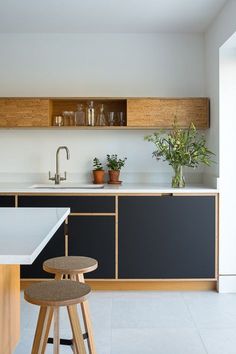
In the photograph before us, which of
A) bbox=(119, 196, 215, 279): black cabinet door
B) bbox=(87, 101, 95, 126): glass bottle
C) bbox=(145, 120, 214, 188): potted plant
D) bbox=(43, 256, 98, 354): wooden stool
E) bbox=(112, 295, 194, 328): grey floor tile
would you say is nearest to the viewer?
bbox=(43, 256, 98, 354): wooden stool

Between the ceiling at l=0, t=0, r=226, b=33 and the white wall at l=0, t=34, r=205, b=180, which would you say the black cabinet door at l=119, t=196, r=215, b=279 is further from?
the ceiling at l=0, t=0, r=226, b=33

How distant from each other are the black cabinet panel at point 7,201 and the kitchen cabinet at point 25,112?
77 centimetres

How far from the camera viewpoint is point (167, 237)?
3883 mm

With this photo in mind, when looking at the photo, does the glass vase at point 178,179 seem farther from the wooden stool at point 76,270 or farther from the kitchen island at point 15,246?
→ the wooden stool at point 76,270

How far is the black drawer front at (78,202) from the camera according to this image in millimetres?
3879

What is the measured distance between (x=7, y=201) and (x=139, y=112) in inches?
59.7

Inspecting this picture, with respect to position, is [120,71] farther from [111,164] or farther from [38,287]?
[38,287]

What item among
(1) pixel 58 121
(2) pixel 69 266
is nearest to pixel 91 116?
Result: (1) pixel 58 121

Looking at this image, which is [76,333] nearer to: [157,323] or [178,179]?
[157,323]

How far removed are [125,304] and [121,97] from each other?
2031 millimetres

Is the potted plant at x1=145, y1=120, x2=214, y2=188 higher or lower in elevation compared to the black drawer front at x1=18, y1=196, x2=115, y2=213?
higher

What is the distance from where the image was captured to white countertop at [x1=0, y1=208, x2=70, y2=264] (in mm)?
1477

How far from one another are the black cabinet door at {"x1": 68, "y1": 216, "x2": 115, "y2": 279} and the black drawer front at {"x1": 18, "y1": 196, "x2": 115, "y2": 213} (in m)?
0.07

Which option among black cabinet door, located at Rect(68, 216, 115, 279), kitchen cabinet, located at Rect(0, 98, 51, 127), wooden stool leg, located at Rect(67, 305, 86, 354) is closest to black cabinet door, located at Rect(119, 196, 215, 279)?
black cabinet door, located at Rect(68, 216, 115, 279)
